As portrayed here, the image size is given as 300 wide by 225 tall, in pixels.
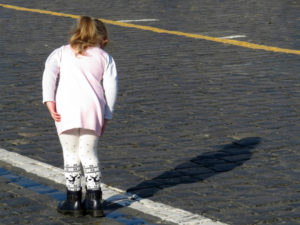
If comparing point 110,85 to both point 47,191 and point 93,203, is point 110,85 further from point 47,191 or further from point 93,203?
point 47,191

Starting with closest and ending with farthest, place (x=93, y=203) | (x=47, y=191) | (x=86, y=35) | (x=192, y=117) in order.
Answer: (x=86, y=35) < (x=93, y=203) < (x=47, y=191) < (x=192, y=117)

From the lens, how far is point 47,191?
659cm

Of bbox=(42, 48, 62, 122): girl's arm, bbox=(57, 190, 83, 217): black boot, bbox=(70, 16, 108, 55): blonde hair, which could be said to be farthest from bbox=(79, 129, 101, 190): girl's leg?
bbox=(70, 16, 108, 55): blonde hair

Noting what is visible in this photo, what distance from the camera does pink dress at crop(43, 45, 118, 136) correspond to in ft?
19.4

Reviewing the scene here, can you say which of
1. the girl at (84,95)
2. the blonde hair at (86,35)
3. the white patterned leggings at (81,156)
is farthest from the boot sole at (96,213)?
the blonde hair at (86,35)

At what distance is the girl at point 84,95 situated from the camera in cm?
591

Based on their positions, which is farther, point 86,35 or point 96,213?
point 96,213

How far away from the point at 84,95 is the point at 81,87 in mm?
57

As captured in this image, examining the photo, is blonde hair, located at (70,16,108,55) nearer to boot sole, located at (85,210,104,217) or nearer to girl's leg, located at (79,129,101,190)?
girl's leg, located at (79,129,101,190)

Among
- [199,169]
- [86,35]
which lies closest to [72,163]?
[86,35]

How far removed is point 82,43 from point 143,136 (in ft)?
9.23

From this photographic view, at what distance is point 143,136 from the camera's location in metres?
8.62

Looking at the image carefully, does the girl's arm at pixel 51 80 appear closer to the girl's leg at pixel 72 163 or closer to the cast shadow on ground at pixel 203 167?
the girl's leg at pixel 72 163

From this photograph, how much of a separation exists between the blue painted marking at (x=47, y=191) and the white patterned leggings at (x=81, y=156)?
0.25 meters
